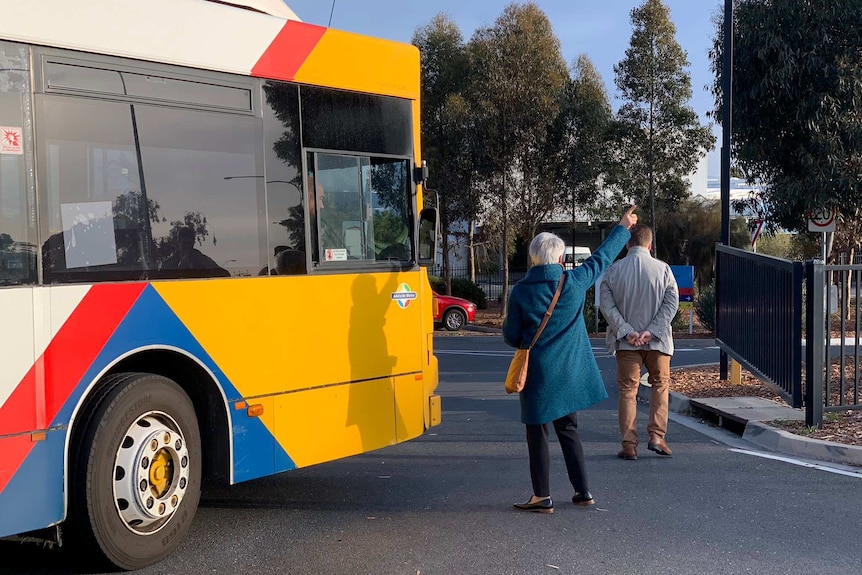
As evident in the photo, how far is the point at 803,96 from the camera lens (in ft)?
56.2

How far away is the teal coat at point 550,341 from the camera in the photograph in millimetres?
5988

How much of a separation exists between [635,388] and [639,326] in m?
0.55

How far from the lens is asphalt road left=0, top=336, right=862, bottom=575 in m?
5.16

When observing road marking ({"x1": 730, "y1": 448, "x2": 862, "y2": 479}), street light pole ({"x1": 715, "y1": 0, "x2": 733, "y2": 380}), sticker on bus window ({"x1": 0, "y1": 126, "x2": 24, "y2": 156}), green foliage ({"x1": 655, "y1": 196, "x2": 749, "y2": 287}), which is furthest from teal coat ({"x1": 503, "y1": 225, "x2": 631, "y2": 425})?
green foliage ({"x1": 655, "y1": 196, "x2": 749, "y2": 287})

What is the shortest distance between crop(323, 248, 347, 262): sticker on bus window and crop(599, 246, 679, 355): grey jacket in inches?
99.8

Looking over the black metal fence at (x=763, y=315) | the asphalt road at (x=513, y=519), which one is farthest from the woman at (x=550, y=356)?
the black metal fence at (x=763, y=315)

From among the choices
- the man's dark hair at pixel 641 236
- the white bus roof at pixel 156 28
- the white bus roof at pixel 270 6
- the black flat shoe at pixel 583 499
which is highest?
the white bus roof at pixel 270 6

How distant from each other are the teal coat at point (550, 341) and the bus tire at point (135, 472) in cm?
214

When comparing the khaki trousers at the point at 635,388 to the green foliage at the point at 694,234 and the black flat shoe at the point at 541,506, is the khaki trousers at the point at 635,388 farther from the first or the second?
the green foliage at the point at 694,234

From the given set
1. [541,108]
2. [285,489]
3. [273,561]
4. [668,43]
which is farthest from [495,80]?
[273,561]

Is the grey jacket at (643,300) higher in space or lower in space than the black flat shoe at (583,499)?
higher

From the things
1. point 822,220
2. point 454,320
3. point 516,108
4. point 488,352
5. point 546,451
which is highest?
point 516,108

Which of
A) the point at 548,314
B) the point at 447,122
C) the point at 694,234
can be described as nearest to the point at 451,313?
the point at 447,122

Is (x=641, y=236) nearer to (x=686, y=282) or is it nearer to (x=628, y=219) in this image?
(x=628, y=219)
